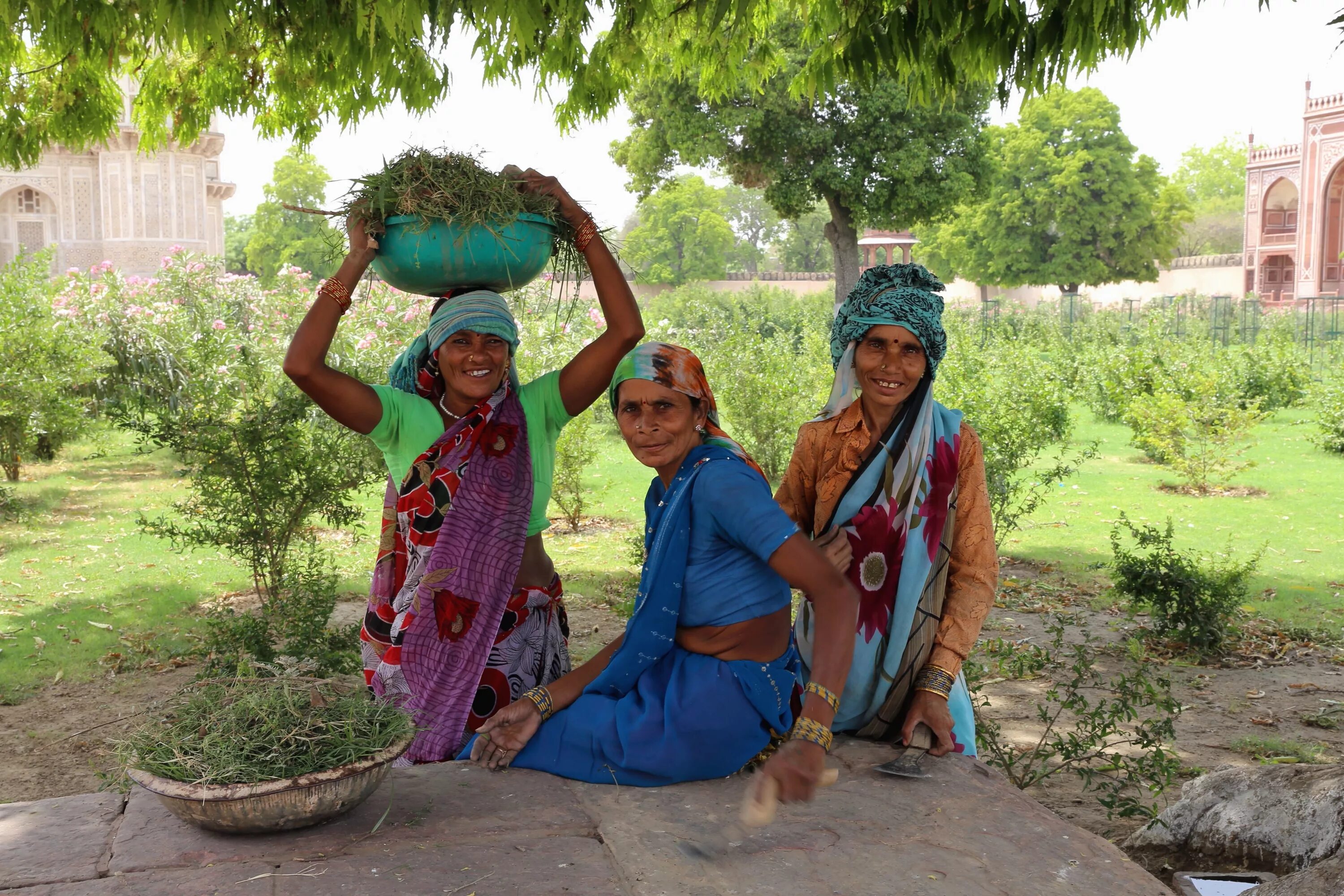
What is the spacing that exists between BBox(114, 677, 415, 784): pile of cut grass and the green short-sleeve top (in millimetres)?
790

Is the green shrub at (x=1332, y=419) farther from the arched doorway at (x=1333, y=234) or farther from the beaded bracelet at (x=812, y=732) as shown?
the arched doorway at (x=1333, y=234)

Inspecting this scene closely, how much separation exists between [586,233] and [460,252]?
1.17ft

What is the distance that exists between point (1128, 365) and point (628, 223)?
56373mm

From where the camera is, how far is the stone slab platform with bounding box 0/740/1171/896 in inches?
80.5

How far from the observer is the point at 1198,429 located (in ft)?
35.5

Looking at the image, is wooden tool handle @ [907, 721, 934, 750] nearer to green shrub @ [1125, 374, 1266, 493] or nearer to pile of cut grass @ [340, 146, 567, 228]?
pile of cut grass @ [340, 146, 567, 228]

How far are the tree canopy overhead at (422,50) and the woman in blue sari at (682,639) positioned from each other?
3.68 feet

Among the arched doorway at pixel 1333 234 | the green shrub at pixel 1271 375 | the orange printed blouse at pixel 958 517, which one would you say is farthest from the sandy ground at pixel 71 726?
the arched doorway at pixel 1333 234

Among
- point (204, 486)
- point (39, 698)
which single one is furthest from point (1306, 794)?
point (39, 698)

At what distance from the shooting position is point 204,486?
5781 mm

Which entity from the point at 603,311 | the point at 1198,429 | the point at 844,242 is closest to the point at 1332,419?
the point at 1198,429

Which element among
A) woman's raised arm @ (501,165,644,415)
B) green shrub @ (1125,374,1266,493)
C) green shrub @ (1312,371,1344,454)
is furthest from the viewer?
green shrub @ (1312,371,1344,454)

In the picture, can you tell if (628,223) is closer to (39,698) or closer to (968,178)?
(968,178)

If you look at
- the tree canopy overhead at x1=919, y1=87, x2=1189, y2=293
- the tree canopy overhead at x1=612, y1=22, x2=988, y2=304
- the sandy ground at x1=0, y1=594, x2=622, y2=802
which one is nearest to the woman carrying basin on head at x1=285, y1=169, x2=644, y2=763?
the sandy ground at x1=0, y1=594, x2=622, y2=802
